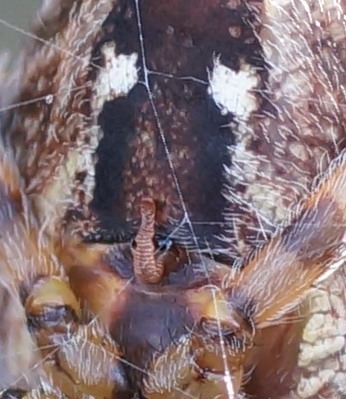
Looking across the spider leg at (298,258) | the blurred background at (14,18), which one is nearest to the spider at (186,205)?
the spider leg at (298,258)

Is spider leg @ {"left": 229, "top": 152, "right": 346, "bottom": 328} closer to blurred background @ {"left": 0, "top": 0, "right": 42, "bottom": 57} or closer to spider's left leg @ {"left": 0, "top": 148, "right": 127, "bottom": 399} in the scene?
spider's left leg @ {"left": 0, "top": 148, "right": 127, "bottom": 399}

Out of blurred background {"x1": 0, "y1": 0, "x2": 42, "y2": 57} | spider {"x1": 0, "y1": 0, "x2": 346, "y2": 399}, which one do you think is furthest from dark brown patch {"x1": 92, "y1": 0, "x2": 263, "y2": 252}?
blurred background {"x1": 0, "y1": 0, "x2": 42, "y2": 57}

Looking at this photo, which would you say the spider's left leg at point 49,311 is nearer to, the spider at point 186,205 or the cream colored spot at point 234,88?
the spider at point 186,205

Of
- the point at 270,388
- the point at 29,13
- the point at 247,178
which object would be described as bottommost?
the point at 270,388

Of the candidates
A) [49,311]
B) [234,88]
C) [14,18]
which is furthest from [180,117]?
[14,18]

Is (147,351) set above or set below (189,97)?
below

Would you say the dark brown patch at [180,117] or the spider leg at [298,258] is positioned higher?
the dark brown patch at [180,117]

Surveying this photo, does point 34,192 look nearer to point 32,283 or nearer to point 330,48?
point 32,283

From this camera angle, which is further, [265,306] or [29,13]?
[29,13]


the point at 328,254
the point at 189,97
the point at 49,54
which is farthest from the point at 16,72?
the point at 328,254
